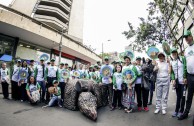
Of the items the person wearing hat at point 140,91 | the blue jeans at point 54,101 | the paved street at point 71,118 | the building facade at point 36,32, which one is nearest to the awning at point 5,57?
the building facade at point 36,32

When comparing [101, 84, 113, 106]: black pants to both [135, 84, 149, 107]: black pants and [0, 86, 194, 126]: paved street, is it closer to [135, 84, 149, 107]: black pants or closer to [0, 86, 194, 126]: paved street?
[0, 86, 194, 126]: paved street

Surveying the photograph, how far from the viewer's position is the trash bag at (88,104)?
6.52 m

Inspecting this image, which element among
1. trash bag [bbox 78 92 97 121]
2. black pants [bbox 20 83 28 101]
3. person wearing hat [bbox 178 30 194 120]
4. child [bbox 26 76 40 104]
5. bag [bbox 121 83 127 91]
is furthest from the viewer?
black pants [bbox 20 83 28 101]

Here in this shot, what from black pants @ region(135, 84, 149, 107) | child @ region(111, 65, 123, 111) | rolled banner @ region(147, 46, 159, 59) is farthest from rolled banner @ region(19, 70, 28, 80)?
rolled banner @ region(147, 46, 159, 59)

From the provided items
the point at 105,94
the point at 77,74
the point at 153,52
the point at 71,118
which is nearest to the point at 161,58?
the point at 153,52

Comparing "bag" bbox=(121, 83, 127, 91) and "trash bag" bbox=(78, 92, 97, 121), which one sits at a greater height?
"bag" bbox=(121, 83, 127, 91)

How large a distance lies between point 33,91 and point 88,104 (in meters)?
2.92

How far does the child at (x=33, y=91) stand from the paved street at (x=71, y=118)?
22.5 inches

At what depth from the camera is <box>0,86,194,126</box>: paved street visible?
19.0 feet

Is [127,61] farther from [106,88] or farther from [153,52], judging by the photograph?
[106,88]

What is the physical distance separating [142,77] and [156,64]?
2.32 ft

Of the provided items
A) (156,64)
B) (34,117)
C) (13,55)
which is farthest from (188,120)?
(13,55)

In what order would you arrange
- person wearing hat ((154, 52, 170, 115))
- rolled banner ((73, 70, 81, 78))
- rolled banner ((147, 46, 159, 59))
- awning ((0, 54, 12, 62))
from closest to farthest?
person wearing hat ((154, 52, 170, 115))
rolled banner ((147, 46, 159, 59))
rolled banner ((73, 70, 81, 78))
awning ((0, 54, 12, 62))

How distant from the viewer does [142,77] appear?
704 cm
